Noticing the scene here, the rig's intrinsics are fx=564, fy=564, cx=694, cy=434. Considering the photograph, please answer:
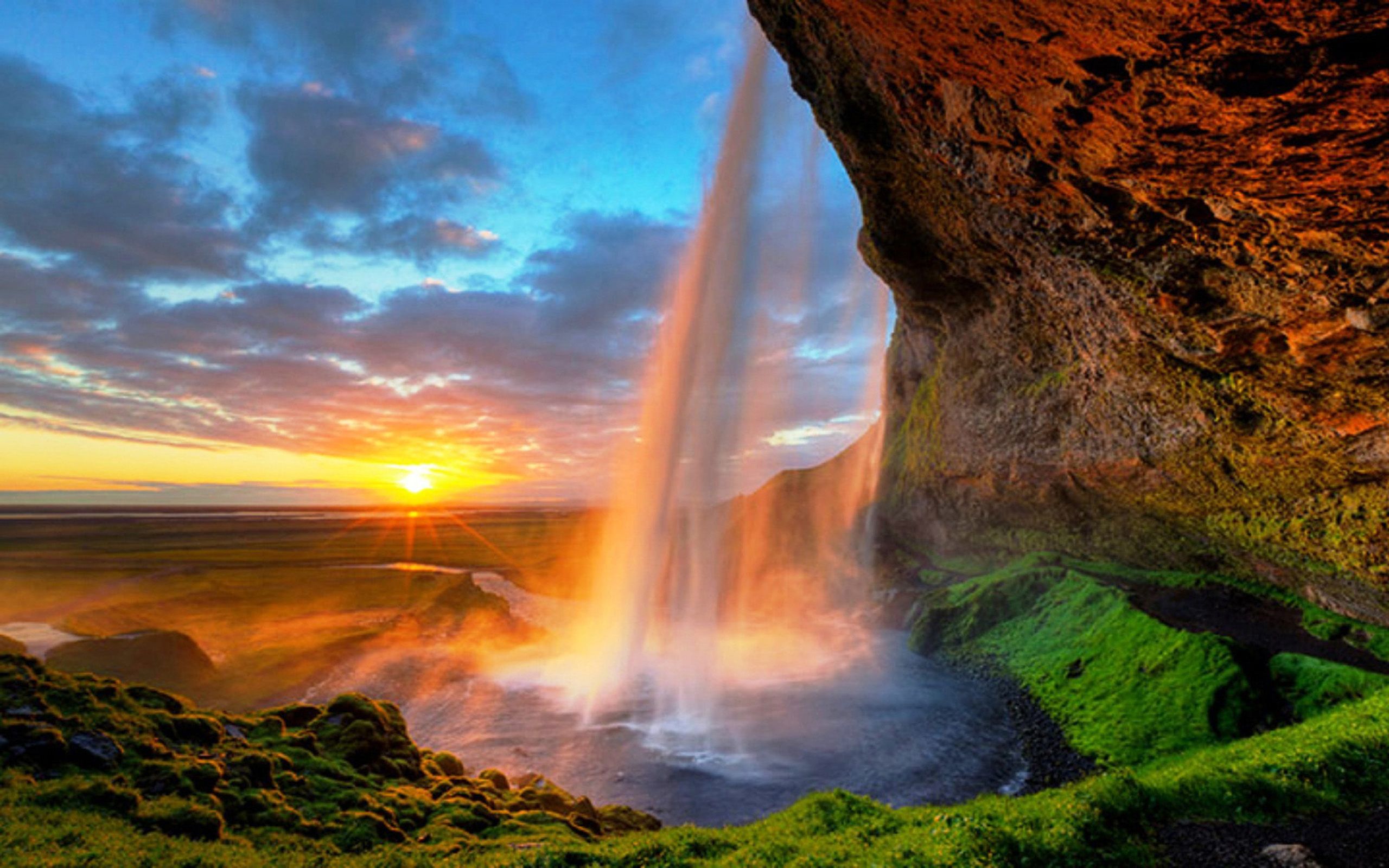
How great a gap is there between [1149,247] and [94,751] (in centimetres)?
2851

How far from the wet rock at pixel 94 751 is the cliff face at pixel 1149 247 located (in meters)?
20.9

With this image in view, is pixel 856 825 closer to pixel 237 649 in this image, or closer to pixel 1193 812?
pixel 1193 812

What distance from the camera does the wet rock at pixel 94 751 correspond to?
37.9ft

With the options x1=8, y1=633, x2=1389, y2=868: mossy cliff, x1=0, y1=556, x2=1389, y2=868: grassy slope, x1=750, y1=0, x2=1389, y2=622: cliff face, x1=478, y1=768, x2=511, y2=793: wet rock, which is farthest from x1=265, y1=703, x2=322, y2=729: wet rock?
x1=750, y1=0, x2=1389, y2=622: cliff face

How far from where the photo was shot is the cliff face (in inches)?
353

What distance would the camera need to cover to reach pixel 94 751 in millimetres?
11742

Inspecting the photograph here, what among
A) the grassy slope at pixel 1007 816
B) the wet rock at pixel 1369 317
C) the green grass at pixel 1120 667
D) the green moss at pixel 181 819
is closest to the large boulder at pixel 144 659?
the grassy slope at pixel 1007 816

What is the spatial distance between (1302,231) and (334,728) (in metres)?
27.7

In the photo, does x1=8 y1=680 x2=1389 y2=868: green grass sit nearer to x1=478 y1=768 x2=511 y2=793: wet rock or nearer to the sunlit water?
the sunlit water

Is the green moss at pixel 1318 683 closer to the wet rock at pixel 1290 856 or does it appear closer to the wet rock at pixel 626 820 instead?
the wet rock at pixel 1290 856

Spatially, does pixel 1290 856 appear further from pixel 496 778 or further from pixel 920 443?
pixel 920 443

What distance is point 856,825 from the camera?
1205 cm

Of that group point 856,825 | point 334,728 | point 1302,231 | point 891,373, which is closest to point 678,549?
point 891,373

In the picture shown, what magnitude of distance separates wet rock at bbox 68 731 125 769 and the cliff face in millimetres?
20894
